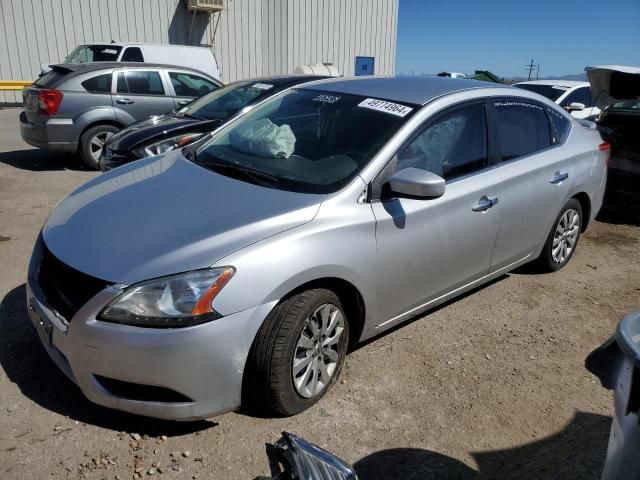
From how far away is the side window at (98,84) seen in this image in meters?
8.41

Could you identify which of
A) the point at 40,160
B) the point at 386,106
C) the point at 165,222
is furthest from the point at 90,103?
the point at 165,222

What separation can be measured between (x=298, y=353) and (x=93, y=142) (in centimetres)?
690

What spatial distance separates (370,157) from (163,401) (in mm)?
1684

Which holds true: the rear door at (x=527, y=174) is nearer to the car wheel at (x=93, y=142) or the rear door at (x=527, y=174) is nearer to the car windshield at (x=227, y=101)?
the car windshield at (x=227, y=101)

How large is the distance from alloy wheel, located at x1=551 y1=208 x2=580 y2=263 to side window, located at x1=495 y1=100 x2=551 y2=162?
71 cm

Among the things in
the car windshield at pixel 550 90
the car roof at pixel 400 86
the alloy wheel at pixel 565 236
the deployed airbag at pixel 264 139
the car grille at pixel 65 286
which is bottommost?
the alloy wheel at pixel 565 236

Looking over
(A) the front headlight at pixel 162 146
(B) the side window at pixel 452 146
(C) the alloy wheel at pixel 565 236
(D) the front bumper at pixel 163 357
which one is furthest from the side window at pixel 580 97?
(D) the front bumper at pixel 163 357

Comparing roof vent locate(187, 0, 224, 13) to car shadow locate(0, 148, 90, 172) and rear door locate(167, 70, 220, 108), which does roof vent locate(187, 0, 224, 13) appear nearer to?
rear door locate(167, 70, 220, 108)

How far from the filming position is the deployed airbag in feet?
11.4

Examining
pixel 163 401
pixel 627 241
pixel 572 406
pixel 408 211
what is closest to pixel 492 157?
pixel 408 211

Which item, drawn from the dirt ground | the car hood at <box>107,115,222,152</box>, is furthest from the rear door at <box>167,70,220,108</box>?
the dirt ground

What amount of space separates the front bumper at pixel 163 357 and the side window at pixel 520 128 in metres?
→ 2.33

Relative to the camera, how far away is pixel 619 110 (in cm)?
705

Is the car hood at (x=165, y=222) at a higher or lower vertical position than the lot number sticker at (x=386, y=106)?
lower
